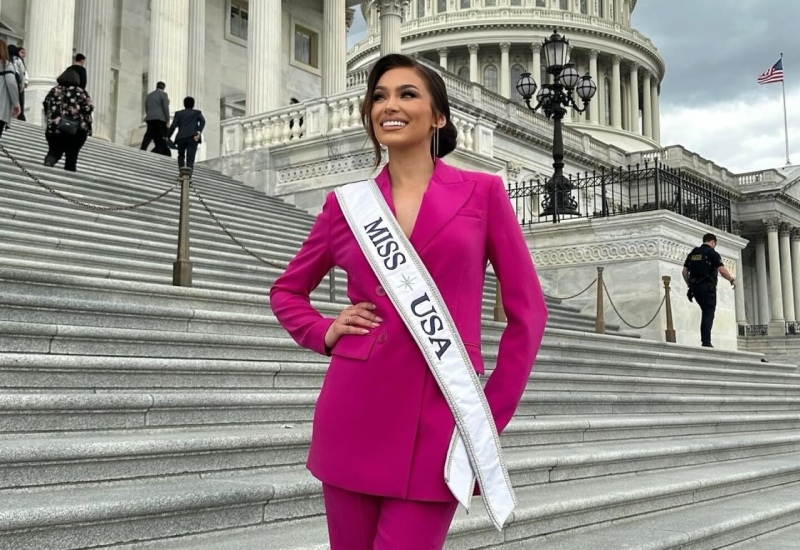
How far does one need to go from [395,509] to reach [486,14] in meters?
75.2

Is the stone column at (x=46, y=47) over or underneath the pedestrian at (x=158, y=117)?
over

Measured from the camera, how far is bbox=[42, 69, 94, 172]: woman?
1219cm

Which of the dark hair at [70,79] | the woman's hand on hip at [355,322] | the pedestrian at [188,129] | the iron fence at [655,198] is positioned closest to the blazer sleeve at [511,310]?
the woman's hand on hip at [355,322]

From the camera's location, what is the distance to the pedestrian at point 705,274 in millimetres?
13016

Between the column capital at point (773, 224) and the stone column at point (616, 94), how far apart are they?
2201 centimetres

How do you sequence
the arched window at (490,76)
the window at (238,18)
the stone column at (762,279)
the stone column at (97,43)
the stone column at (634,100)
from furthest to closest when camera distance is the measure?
the stone column at (634,100)
the arched window at (490,76)
the stone column at (762,279)
the window at (238,18)
the stone column at (97,43)

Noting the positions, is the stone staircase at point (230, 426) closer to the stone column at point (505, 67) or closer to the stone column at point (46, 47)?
the stone column at point (46, 47)

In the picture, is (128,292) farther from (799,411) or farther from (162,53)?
(162,53)

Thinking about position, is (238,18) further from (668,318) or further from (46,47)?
(668,318)

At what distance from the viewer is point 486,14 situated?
7331 centimetres

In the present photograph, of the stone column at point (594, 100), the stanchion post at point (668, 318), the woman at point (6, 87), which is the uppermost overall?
the stone column at point (594, 100)

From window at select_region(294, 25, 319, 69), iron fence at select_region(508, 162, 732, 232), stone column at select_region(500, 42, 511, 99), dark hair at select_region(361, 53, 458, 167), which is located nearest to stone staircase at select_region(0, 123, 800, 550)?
dark hair at select_region(361, 53, 458, 167)

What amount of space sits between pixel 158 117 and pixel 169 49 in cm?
423

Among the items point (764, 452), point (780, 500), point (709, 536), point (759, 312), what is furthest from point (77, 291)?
point (759, 312)
